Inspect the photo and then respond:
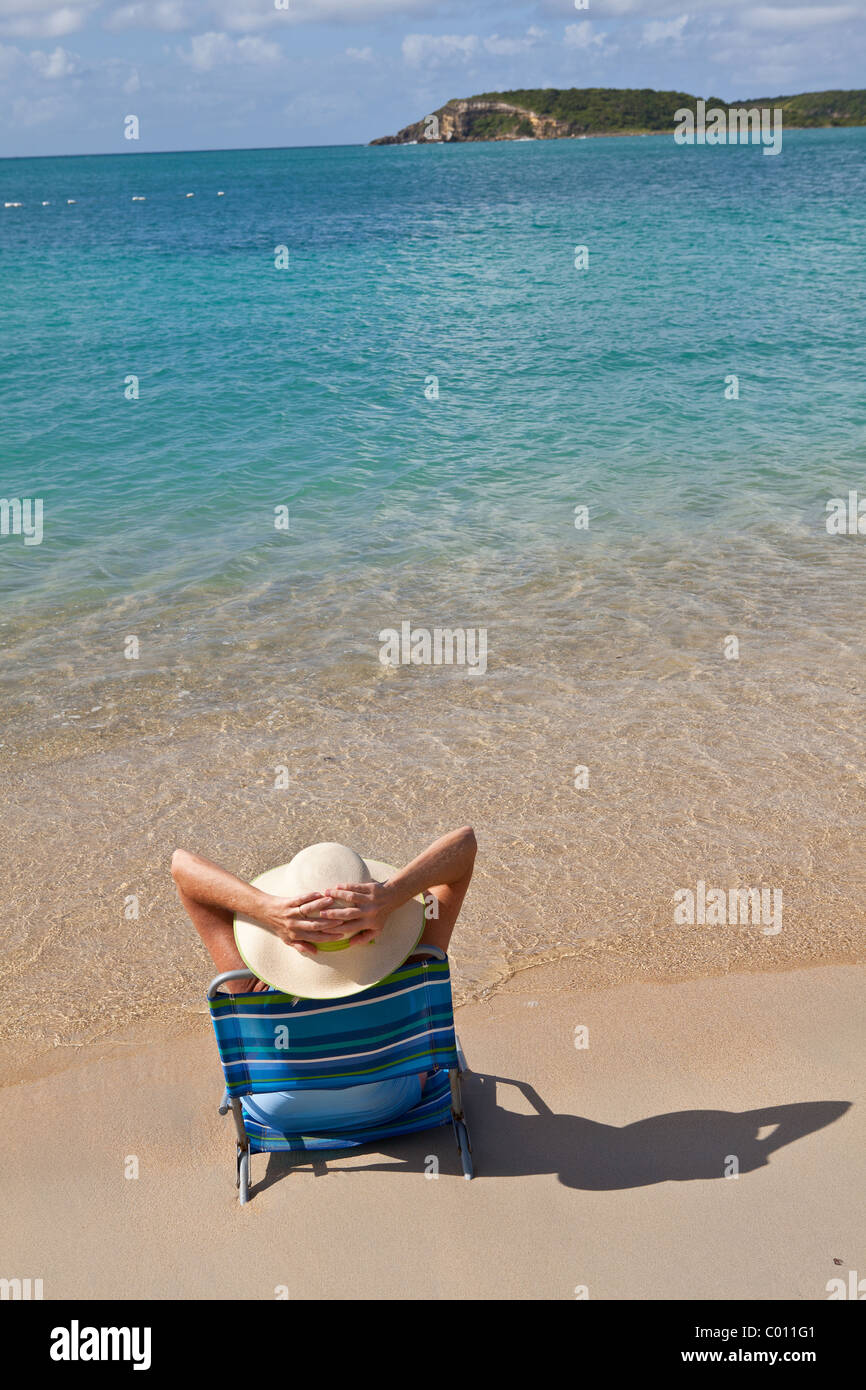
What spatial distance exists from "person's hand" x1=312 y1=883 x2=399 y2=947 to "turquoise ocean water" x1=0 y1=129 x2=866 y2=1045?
4.77 feet

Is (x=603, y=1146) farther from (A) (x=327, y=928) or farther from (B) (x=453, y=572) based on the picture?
(B) (x=453, y=572)

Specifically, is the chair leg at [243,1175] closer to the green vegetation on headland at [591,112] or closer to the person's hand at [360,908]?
the person's hand at [360,908]

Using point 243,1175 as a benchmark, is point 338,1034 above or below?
above

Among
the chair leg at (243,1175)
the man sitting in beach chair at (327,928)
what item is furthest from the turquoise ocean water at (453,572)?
the chair leg at (243,1175)

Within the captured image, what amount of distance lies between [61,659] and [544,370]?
1178 cm

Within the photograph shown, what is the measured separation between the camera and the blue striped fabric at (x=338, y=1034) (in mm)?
3074

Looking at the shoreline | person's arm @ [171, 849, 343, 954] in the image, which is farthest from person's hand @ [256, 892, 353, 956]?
the shoreline

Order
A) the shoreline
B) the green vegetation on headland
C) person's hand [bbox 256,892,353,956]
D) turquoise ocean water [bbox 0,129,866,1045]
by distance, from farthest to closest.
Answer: the green vegetation on headland, turquoise ocean water [bbox 0,129,866,1045], the shoreline, person's hand [bbox 256,892,353,956]

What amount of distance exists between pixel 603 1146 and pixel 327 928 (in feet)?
3.90

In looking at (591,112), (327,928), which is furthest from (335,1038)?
(591,112)

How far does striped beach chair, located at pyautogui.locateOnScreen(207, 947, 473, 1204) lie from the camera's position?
307 centimetres

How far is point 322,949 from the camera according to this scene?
9.89 ft

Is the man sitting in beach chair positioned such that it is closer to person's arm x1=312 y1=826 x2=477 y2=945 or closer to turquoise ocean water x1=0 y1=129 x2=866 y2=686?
person's arm x1=312 y1=826 x2=477 y2=945
